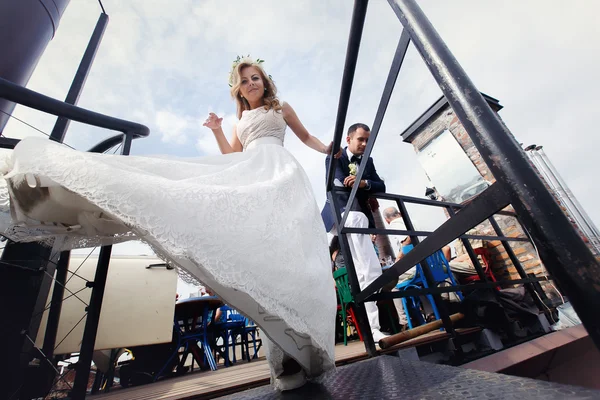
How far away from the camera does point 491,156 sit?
1.75 feet

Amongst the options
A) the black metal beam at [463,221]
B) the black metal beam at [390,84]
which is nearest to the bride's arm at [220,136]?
the black metal beam at [390,84]

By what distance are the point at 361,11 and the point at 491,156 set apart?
82cm

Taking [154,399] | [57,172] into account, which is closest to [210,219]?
[57,172]

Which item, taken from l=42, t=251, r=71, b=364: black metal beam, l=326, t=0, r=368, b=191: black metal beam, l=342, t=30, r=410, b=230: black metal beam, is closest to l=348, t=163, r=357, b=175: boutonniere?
l=326, t=0, r=368, b=191: black metal beam

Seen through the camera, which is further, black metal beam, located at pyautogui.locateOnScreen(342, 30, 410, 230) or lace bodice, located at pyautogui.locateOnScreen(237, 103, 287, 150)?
lace bodice, located at pyautogui.locateOnScreen(237, 103, 287, 150)

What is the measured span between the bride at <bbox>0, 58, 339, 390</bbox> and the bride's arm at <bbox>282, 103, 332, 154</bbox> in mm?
914

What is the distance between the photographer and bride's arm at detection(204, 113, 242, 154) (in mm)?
1998

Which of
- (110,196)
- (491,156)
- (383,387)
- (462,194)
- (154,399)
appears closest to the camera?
(491,156)

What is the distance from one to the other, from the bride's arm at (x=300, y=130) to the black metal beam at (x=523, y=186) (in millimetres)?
1397

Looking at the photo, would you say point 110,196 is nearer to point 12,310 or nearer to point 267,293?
point 267,293

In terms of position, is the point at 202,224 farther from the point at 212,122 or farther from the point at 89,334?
the point at 212,122

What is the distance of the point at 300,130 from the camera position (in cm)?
210

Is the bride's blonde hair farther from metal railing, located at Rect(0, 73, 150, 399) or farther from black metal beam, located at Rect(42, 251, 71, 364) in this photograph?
black metal beam, located at Rect(42, 251, 71, 364)

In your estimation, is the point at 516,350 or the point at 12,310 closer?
the point at 12,310
